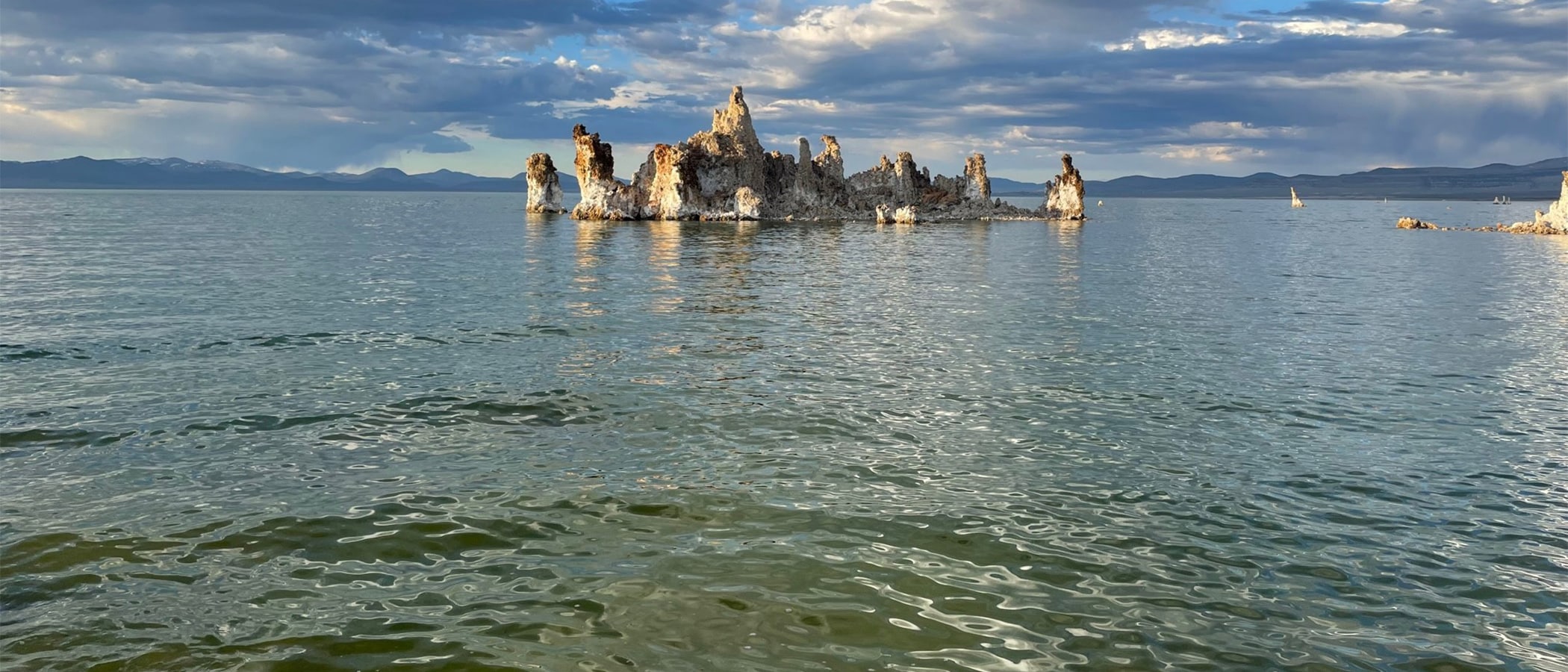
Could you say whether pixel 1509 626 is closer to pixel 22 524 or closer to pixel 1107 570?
pixel 1107 570

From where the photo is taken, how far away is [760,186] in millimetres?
143375

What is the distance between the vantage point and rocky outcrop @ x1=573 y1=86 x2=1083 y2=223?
12738 centimetres

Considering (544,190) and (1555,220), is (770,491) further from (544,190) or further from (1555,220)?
(544,190)

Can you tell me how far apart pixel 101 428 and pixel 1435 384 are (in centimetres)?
2510

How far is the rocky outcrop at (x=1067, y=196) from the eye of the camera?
154m

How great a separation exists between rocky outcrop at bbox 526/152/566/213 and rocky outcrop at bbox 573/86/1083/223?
20.1 m

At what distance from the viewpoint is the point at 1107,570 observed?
10.2 m

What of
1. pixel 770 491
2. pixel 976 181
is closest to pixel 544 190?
pixel 976 181

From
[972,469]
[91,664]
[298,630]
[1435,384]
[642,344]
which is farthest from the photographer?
[642,344]

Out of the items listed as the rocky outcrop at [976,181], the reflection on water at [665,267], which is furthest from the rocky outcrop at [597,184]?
the rocky outcrop at [976,181]

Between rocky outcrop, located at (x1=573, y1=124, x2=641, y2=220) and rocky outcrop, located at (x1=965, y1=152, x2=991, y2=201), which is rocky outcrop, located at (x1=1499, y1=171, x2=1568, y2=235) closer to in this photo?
rocky outcrop, located at (x1=965, y1=152, x2=991, y2=201)

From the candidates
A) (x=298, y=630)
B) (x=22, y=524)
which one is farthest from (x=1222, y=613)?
(x=22, y=524)

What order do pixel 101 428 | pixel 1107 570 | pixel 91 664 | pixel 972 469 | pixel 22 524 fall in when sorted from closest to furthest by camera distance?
pixel 91 664 < pixel 1107 570 < pixel 22 524 < pixel 972 469 < pixel 101 428

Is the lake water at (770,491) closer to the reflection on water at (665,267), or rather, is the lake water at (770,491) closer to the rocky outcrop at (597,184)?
the reflection on water at (665,267)
